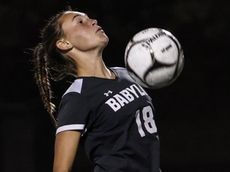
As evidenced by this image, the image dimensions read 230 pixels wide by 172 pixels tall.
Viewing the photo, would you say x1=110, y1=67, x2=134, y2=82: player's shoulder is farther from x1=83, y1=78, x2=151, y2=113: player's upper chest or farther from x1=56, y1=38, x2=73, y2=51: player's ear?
x1=56, y1=38, x2=73, y2=51: player's ear

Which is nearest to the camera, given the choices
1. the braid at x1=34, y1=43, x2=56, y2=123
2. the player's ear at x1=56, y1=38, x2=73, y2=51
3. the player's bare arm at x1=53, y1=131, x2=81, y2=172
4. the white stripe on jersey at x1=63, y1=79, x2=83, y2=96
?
the player's bare arm at x1=53, y1=131, x2=81, y2=172

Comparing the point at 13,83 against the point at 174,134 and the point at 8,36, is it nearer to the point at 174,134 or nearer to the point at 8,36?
the point at 8,36

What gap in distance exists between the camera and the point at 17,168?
193 inches

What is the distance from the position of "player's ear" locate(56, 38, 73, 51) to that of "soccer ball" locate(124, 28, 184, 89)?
0.90 feet

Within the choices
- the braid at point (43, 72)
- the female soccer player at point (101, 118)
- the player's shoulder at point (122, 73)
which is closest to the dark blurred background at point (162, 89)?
the braid at point (43, 72)

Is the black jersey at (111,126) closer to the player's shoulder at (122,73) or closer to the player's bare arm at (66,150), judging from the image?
the player's bare arm at (66,150)

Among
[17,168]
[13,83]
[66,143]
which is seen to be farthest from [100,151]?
[13,83]

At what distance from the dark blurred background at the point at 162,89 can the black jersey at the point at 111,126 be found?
106 inches

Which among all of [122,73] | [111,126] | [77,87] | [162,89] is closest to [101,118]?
[111,126]

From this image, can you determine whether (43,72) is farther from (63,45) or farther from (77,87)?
(77,87)

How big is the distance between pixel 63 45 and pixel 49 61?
15 centimetres

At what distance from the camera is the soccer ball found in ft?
8.50

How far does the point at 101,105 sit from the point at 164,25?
3.72 metres

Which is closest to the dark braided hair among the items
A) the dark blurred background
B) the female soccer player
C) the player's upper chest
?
the female soccer player
